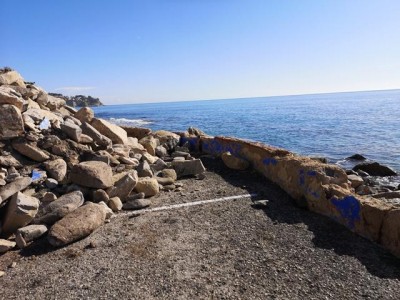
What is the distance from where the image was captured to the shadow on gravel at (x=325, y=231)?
16.5 feet

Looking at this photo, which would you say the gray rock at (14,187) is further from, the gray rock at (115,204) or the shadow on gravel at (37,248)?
the gray rock at (115,204)

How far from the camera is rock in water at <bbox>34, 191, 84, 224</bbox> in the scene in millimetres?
6309

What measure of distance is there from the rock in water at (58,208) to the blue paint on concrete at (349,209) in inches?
209

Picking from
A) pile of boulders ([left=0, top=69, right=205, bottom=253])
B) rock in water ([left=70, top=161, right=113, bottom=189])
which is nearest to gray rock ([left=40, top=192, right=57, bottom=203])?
pile of boulders ([left=0, top=69, right=205, bottom=253])

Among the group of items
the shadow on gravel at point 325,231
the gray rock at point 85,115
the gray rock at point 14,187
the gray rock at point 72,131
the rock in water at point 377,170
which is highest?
the gray rock at point 85,115

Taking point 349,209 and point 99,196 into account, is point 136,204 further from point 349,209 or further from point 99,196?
point 349,209

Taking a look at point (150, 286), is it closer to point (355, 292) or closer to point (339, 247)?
point (355, 292)

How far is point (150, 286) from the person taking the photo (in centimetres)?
454

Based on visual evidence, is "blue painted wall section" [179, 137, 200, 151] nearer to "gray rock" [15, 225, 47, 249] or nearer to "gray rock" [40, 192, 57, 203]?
"gray rock" [40, 192, 57, 203]

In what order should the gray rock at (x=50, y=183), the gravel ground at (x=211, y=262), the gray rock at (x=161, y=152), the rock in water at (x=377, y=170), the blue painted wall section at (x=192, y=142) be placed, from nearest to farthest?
the gravel ground at (x=211, y=262)
the gray rock at (x=50, y=183)
the gray rock at (x=161, y=152)
the blue painted wall section at (x=192, y=142)
the rock in water at (x=377, y=170)

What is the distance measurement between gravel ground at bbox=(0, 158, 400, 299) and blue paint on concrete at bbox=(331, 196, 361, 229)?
238mm

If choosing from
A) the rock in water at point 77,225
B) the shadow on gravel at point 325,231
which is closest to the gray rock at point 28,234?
the rock in water at point 77,225

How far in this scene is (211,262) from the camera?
5.11 m

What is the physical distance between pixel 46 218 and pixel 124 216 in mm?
1539
